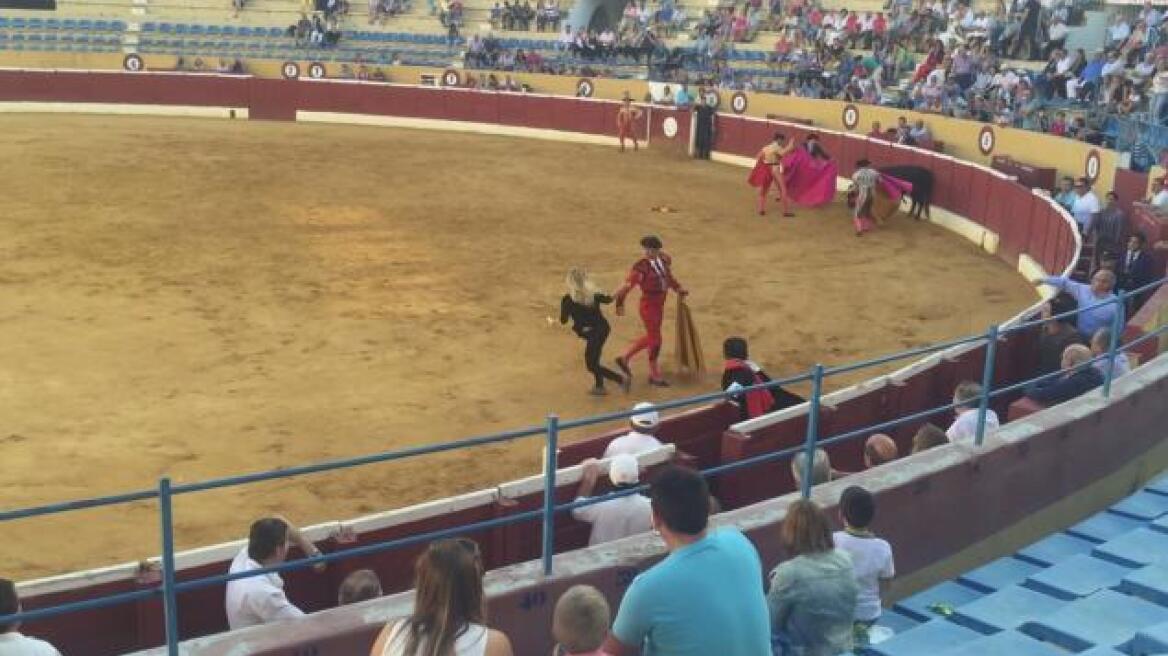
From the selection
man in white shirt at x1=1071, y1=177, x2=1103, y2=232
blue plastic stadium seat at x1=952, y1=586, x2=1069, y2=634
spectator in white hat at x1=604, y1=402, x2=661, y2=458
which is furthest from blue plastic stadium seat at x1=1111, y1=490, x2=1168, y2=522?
man in white shirt at x1=1071, y1=177, x2=1103, y2=232

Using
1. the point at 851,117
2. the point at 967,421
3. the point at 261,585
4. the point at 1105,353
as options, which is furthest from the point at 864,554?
the point at 851,117

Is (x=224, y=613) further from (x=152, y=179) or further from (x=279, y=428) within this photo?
(x=152, y=179)

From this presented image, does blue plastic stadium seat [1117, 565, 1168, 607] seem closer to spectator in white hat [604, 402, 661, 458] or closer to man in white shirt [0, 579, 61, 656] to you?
spectator in white hat [604, 402, 661, 458]

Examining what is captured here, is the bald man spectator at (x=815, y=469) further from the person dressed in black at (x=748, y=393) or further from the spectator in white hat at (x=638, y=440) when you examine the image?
the person dressed in black at (x=748, y=393)

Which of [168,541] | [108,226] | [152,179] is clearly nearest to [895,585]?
[168,541]

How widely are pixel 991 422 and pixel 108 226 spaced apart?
13.5 meters

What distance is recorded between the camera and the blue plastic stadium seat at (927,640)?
16.0 feet

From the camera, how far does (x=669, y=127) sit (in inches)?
1112

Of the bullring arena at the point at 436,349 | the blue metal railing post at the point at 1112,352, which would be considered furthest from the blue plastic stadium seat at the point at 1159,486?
the blue metal railing post at the point at 1112,352

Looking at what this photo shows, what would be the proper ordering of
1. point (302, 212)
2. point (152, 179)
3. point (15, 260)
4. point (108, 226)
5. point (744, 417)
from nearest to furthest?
1. point (744, 417)
2. point (15, 260)
3. point (108, 226)
4. point (302, 212)
5. point (152, 179)

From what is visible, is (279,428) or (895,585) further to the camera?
(279,428)

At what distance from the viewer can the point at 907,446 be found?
8.39 meters

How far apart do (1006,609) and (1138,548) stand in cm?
102

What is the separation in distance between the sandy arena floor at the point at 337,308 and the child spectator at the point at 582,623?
16.4 feet
